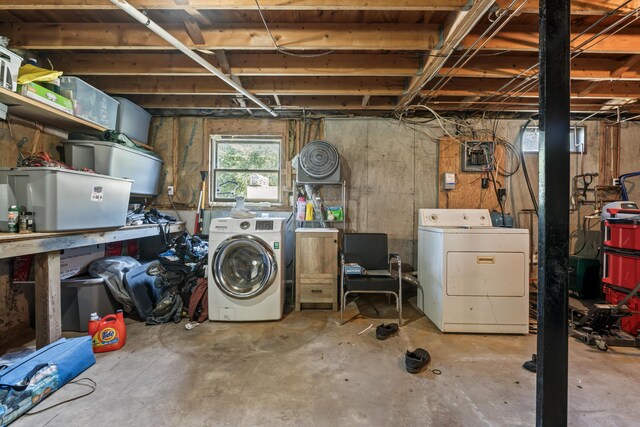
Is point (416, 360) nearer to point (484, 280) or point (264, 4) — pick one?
point (484, 280)

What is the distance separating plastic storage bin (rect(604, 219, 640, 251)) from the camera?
7.84 ft

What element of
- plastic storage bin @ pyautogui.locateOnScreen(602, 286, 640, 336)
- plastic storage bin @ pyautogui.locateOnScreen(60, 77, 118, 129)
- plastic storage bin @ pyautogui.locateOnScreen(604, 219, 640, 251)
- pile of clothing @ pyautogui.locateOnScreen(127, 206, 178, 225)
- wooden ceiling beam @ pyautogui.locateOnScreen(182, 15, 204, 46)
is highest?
wooden ceiling beam @ pyautogui.locateOnScreen(182, 15, 204, 46)

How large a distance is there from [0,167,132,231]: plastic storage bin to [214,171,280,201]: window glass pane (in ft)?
5.03

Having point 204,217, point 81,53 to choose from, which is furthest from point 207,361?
point 81,53

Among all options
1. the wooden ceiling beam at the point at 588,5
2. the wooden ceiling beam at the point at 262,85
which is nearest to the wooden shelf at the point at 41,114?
the wooden ceiling beam at the point at 262,85

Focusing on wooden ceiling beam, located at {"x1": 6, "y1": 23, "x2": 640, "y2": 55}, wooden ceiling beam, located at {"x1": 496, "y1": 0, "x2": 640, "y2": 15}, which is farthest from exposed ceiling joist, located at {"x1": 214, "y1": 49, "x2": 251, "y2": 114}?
wooden ceiling beam, located at {"x1": 496, "y1": 0, "x2": 640, "y2": 15}

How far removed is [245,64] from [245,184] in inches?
62.3

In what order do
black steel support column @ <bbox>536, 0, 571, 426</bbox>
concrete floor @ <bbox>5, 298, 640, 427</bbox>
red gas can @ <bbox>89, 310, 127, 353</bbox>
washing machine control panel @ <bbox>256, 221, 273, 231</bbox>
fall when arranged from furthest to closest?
washing machine control panel @ <bbox>256, 221, 273, 231</bbox>
red gas can @ <bbox>89, 310, 127, 353</bbox>
concrete floor @ <bbox>5, 298, 640, 427</bbox>
black steel support column @ <bbox>536, 0, 571, 426</bbox>

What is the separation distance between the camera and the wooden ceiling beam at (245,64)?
2482 mm

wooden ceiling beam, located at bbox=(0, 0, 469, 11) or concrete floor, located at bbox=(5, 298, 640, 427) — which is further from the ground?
wooden ceiling beam, located at bbox=(0, 0, 469, 11)

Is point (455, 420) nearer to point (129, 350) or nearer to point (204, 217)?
point (129, 350)

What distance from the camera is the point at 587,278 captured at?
127 inches

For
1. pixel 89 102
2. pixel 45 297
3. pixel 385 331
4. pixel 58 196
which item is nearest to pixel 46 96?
pixel 89 102

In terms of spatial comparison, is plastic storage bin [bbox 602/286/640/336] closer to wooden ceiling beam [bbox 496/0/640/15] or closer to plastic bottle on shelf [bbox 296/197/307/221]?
wooden ceiling beam [bbox 496/0/640/15]
